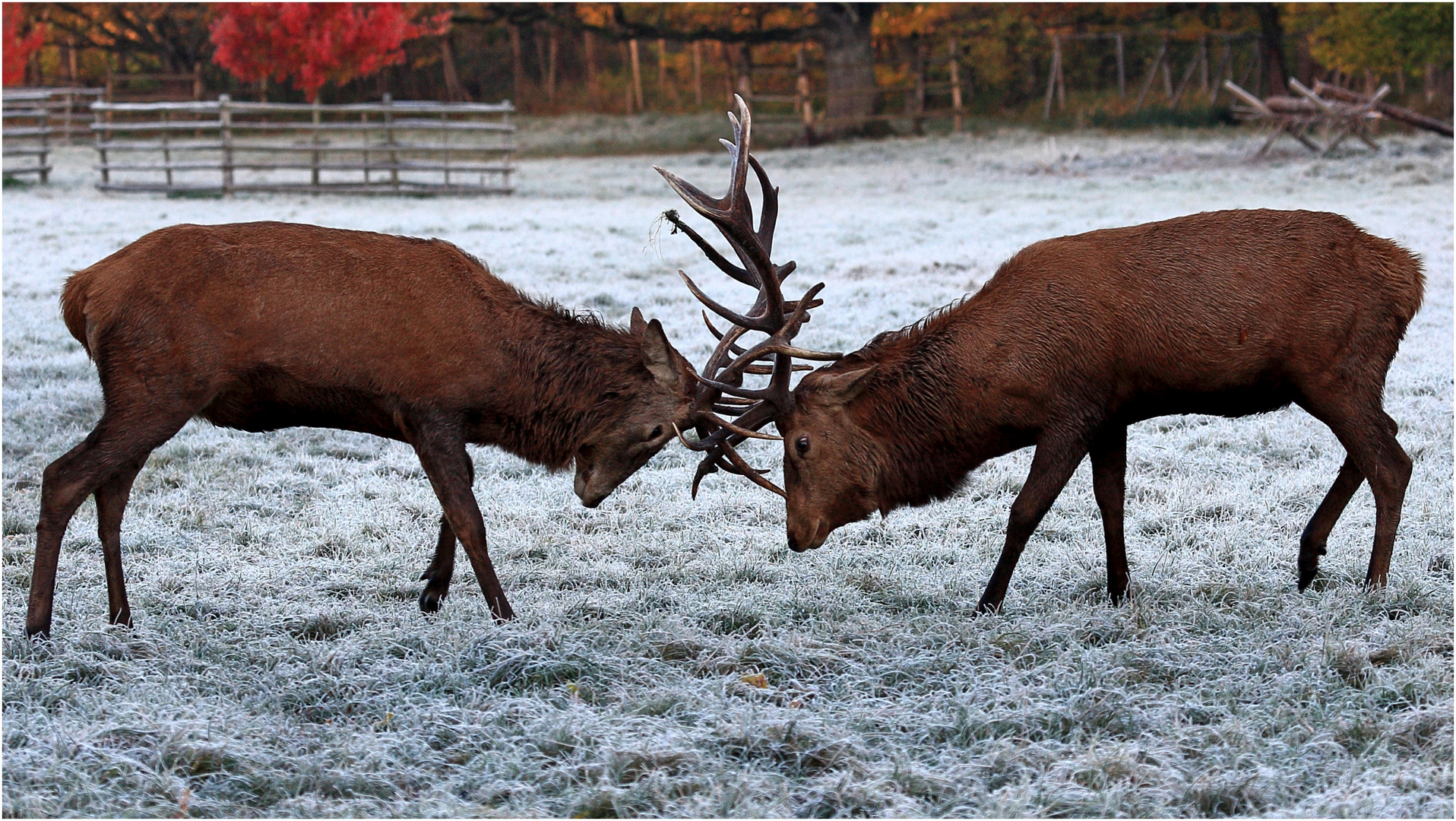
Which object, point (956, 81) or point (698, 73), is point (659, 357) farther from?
point (698, 73)

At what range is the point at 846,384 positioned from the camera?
203 inches

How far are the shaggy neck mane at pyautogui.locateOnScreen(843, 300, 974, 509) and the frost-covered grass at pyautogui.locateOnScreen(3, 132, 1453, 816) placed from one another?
53cm

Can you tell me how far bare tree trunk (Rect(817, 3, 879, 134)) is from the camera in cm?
2950

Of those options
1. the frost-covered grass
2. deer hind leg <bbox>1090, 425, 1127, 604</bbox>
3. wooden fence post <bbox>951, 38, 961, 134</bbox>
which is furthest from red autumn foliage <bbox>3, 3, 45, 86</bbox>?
deer hind leg <bbox>1090, 425, 1127, 604</bbox>

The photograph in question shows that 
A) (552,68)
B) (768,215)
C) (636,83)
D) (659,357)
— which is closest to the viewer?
(659,357)

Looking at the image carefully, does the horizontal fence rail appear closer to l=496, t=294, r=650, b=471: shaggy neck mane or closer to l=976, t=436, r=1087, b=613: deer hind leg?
l=496, t=294, r=650, b=471: shaggy neck mane

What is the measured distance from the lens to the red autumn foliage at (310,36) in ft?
93.4

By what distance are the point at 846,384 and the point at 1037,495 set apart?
85 centimetres

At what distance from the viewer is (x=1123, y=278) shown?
5148 millimetres

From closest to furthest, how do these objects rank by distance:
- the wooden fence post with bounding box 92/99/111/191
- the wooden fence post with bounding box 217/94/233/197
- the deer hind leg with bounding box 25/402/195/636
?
the deer hind leg with bounding box 25/402/195/636 → the wooden fence post with bounding box 217/94/233/197 → the wooden fence post with bounding box 92/99/111/191

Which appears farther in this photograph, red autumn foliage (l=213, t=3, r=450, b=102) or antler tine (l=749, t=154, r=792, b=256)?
red autumn foliage (l=213, t=3, r=450, b=102)

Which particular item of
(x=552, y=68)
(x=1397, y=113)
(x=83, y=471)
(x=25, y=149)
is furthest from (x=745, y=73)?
(x=83, y=471)

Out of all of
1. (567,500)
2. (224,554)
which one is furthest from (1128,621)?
(224,554)

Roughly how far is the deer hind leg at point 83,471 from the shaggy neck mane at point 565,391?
1.24 metres
